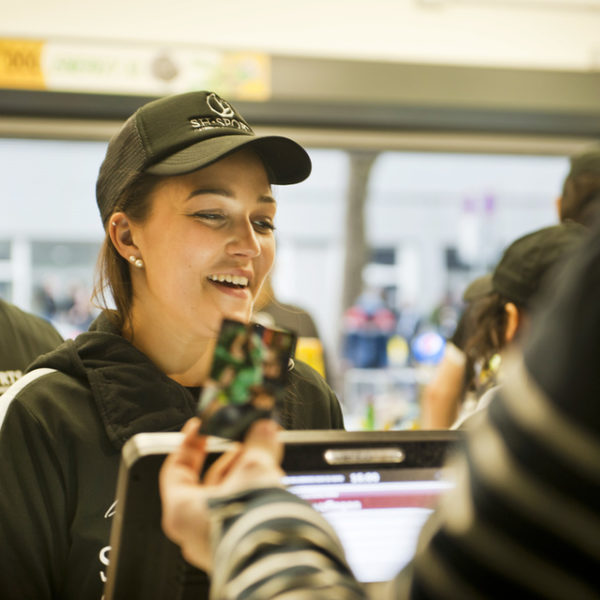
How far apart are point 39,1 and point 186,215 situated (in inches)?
87.8

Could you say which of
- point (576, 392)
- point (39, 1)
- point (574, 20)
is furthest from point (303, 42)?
point (576, 392)

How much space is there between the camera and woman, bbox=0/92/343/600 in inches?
41.6

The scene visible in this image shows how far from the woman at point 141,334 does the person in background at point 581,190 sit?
3.28ft

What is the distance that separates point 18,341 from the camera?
1.80 metres

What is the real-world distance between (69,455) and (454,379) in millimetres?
1391

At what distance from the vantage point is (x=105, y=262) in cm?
133

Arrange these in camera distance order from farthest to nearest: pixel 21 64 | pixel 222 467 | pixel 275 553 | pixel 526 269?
pixel 21 64
pixel 526 269
pixel 222 467
pixel 275 553

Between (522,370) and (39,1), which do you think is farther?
(39,1)

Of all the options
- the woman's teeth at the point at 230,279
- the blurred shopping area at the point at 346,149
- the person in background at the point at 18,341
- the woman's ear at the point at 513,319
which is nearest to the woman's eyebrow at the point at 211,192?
the woman's teeth at the point at 230,279

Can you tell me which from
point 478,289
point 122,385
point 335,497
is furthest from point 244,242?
point 478,289

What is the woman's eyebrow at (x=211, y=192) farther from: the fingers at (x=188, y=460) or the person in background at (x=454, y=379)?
the person in background at (x=454, y=379)

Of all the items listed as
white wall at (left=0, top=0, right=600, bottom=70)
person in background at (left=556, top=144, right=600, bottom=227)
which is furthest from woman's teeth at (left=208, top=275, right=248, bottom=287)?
white wall at (left=0, top=0, right=600, bottom=70)

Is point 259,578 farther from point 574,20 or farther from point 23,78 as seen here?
point 574,20

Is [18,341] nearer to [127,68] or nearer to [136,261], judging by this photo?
[136,261]
